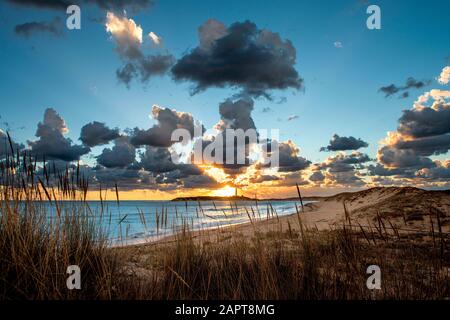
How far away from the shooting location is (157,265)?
3848 mm

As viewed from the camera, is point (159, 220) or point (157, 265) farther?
point (159, 220)

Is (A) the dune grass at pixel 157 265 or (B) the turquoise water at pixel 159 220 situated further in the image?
(B) the turquoise water at pixel 159 220

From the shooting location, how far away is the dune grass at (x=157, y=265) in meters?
3.19

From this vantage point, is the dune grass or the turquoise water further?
the turquoise water

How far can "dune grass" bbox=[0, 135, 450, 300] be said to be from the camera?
3188mm

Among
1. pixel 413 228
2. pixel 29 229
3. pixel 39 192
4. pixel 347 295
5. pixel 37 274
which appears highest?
pixel 39 192

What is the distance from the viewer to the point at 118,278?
3.72m

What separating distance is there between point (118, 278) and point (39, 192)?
6.65ft

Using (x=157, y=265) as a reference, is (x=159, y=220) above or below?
above
